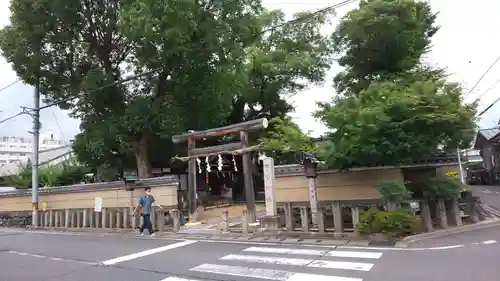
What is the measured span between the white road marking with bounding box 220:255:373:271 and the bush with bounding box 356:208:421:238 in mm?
2849

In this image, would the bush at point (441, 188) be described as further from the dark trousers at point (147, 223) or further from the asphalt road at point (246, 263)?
the dark trousers at point (147, 223)

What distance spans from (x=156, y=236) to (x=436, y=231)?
9303 mm

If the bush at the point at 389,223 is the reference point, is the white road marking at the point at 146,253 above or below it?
below

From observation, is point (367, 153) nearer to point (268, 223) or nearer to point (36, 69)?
point (268, 223)

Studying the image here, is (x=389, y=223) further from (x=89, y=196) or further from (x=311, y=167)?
(x=89, y=196)

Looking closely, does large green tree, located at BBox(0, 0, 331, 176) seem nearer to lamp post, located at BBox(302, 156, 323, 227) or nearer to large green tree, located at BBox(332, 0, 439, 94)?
large green tree, located at BBox(332, 0, 439, 94)

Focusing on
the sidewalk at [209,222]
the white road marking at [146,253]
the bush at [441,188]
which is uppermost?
the bush at [441,188]

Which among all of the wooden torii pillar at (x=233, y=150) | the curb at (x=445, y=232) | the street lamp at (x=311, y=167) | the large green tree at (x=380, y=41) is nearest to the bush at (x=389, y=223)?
the curb at (x=445, y=232)

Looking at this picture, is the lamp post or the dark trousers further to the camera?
the dark trousers

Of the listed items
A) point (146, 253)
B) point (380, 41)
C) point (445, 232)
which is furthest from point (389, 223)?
point (380, 41)

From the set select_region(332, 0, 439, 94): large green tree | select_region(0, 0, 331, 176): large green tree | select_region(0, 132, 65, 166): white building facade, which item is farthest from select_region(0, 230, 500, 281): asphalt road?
select_region(0, 132, 65, 166): white building facade

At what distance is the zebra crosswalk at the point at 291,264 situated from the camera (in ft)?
23.8

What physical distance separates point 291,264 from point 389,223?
369 centimetres

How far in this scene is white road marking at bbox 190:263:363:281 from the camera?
6.99 m
